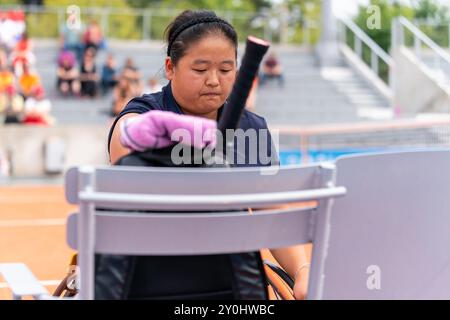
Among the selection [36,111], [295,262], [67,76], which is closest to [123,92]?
[36,111]

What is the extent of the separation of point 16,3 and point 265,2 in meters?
17.6

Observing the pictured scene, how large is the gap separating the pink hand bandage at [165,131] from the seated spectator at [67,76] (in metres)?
17.9

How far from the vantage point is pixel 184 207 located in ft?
6.31

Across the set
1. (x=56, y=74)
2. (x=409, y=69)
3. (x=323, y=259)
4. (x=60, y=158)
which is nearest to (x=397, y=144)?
(x=60, y=158)

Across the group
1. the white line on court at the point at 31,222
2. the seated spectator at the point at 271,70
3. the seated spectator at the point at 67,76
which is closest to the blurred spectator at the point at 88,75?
the seated spectator at the point at 67,76

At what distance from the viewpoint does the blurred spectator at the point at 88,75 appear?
64.5 ft

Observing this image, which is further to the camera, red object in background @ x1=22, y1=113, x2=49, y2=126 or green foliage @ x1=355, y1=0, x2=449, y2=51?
green foliage @ x1=355, y1=0, x2=449, y2=51

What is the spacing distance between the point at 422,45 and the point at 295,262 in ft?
54.4

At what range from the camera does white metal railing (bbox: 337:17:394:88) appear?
21317mm

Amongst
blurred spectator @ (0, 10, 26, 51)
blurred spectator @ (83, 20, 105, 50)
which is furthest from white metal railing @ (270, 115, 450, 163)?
blurred spectator @ (83, 20, 105, 50)

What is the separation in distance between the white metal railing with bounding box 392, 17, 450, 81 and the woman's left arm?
1514cm

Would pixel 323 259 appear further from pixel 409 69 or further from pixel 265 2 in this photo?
pixel 265 2

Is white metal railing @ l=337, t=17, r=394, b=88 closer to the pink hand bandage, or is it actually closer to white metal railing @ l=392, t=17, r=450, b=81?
white metal railing @ l=392, t=17, r=450, b=81

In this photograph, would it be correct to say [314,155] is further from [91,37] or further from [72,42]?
[72,42]
